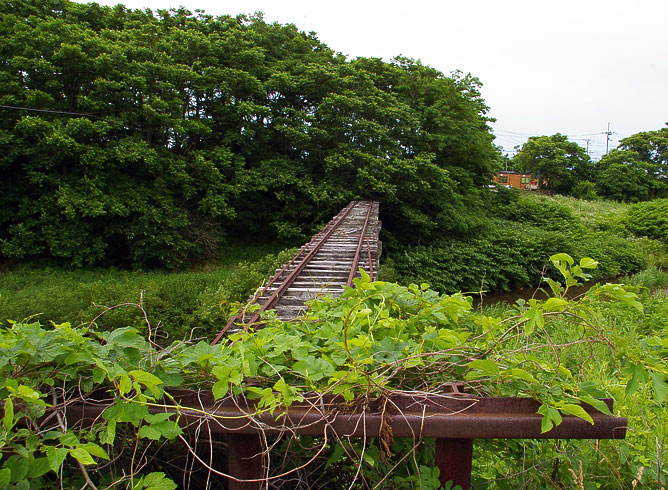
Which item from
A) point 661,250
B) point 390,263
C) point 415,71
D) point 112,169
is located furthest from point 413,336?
point 661,250

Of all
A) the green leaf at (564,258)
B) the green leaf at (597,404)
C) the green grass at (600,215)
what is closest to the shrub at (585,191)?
the green grass at (600,215)

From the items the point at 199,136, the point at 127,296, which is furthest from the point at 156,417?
the point at 199,136

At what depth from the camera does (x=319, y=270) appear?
6910 mm

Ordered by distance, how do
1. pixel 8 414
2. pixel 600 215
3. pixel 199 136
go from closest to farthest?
1. pixel 8 414
2. pixel 199 136
3. pixel 600 215

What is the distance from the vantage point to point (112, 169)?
1606cm

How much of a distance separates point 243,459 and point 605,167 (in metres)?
51.1

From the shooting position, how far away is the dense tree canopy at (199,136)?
15.0 metres

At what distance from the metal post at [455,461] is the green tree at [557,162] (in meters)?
46.7

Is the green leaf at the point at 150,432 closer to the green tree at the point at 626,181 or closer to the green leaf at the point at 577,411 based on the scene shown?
the green leaf at the point at 577,411

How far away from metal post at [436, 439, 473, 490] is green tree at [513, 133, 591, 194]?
1837 inches

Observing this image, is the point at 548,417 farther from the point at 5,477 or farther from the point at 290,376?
the point at 5,477

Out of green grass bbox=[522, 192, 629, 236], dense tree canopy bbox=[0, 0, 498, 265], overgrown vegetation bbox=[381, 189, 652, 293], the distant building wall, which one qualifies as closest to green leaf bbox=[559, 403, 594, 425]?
overgrown vegetation bbox=[381, 189, 652, 293]

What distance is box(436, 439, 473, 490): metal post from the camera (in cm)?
127

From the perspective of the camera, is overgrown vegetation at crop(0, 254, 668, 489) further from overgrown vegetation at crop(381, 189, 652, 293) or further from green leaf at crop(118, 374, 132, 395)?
overgrown vegetation at crop(381, 189, 652, 293)
